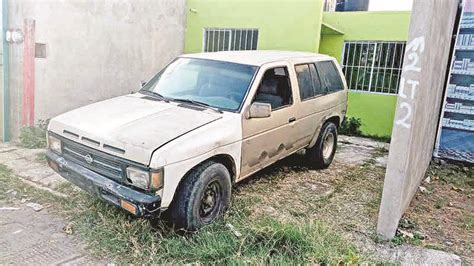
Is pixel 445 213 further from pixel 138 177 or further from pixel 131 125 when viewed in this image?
pixel 131 125

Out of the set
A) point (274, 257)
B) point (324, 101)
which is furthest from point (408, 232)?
point (324, 101)

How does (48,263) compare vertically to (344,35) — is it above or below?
below

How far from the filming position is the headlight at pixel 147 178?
328 cm

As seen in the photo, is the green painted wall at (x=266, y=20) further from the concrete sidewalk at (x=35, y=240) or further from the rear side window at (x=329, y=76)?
the concrete sidewalk at (x=35, y=240)

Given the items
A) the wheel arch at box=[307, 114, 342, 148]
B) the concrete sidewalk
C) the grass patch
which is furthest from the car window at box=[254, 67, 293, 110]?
the concrete sidewalk

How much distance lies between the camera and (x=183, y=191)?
3.61 metres

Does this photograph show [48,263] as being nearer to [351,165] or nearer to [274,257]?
[274,257]

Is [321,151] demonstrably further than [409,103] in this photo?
Yes

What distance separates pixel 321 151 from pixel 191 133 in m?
3.05

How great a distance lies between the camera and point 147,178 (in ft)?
10.8

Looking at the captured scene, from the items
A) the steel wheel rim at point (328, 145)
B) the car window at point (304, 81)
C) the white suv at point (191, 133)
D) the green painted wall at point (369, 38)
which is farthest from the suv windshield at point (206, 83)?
the green painted wall at point (369, 38)

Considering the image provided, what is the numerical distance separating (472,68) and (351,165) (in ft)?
8.70

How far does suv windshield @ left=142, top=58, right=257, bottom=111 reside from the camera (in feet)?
14.5

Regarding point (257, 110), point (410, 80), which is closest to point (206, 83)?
point (257, 110)
